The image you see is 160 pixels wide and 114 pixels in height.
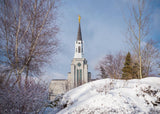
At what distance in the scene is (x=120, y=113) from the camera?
284 cm

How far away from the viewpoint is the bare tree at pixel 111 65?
53.1 feet

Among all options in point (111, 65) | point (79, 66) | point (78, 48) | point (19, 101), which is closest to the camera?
point (19, 101)

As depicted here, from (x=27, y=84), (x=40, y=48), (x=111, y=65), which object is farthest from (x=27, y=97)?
(x=111, y=65)

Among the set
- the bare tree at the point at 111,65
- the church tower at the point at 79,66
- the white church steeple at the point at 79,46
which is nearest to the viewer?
the bare tree at the point at 111,65

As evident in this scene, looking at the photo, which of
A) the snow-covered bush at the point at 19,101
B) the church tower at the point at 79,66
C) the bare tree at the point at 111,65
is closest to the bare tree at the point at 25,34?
the snow-covered bush at the point at 19,101

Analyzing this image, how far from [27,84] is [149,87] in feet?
12.1

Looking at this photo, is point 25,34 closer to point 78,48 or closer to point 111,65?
point 111,65

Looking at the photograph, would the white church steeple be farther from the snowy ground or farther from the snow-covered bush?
the snow-covered bush

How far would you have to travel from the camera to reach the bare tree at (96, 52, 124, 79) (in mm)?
16188

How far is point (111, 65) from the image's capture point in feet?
57.7

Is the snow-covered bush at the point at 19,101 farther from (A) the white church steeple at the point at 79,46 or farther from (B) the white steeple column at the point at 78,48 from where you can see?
(A) the white church steeple at the point at 79,46

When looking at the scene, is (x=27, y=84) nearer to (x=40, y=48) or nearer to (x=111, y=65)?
(x=40, y=48)

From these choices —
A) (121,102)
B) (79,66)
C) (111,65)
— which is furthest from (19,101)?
(79,66)

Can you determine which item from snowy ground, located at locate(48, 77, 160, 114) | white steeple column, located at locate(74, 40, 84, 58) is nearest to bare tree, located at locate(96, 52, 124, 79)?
snowy ground, located at locate(48, 77, 160, 114)
